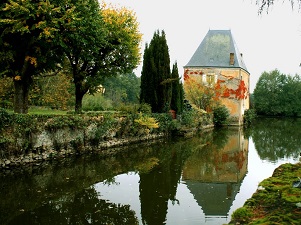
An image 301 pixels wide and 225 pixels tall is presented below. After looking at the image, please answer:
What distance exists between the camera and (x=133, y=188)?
899 centimetres

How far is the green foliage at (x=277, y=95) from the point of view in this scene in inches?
2357

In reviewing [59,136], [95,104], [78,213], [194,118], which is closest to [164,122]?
[194,118]

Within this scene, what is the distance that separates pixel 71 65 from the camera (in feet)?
68.6

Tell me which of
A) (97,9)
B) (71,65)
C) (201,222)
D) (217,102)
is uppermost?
(97,9)

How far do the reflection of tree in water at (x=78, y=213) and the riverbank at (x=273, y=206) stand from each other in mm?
2521

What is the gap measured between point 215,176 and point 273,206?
6.21 meters

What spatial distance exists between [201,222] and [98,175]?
476 cm

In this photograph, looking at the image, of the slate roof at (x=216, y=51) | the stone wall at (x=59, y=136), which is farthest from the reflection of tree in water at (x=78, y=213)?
the slate roof at (x=216, y=51)

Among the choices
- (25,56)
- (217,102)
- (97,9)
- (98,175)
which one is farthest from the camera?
(217,102)

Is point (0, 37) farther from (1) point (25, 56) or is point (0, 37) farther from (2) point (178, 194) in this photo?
(2) point (178, 194)

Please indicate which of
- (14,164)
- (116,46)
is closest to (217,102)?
(116,46)

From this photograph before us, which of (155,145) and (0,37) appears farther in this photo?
(155,145)

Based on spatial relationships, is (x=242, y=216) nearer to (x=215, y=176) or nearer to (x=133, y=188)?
(x=133, y=188)

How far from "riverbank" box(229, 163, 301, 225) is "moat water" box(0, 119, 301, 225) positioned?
1.48 metres
